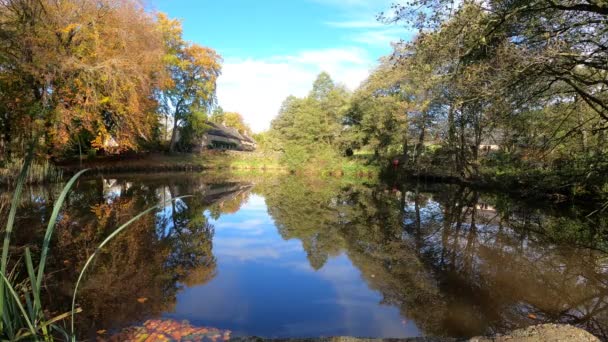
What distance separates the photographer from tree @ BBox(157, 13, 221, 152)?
30.9 m

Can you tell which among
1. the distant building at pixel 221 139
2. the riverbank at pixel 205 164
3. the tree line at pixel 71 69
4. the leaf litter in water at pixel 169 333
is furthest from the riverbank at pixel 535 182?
the distant building at pixel 221 139

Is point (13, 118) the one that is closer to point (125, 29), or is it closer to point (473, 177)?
point (125, 29)

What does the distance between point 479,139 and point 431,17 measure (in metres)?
15.3

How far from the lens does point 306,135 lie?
110 ft

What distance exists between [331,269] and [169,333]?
3.42 meters

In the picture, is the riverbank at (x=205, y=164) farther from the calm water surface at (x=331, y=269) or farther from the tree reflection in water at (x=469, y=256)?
the tree reflection in water at (x=469, y=256)

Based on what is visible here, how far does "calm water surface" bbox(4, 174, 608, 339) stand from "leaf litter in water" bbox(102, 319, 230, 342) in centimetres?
20

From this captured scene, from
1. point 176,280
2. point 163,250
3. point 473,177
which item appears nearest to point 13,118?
point 163,250

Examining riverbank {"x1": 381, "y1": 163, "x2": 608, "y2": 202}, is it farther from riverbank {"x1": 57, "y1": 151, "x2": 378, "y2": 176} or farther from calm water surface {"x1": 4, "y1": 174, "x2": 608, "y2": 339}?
riverbank {"x1": 57, "y1": 151, "x2": 378, "y2": 176}

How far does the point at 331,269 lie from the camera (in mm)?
6750

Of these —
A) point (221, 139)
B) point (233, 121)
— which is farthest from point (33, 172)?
point (233, 121)

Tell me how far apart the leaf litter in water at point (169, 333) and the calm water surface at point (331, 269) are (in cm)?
20

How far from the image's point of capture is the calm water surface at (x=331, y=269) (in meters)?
4.62

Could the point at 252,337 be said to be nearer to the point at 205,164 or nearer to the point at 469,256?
the point at 469,256
